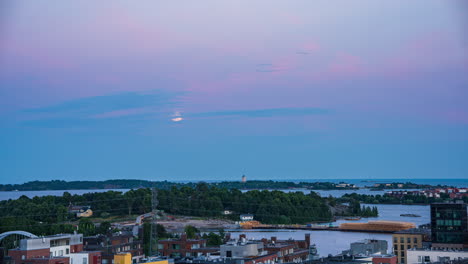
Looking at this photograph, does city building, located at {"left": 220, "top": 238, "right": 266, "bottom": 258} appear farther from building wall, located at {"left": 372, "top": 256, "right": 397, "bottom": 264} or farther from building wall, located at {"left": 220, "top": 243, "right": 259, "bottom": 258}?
building wall, located at {"left": 372, "top": 256, "right": 397, "bottom": 264}

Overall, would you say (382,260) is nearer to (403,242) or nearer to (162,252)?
(403,242)

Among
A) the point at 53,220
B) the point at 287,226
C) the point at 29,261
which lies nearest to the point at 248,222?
the point at 287,226

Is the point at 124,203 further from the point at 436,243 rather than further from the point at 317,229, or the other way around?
the point at 436,243

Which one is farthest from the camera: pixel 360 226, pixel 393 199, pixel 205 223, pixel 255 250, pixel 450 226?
pixel 393 199

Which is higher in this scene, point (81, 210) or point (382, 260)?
point (382, 260)

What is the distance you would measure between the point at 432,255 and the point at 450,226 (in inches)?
189

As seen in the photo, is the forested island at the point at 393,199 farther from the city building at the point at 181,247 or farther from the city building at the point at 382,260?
the city building at the point at 382,260

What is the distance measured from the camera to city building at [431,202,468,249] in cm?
2161

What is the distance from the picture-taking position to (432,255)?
17484 millimetres

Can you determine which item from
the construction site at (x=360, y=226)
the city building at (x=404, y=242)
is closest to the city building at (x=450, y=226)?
the city building at (x=404, y=242)

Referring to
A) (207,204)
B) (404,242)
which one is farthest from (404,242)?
(207,204)

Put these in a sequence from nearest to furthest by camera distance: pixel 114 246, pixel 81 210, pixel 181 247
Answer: pixel 114 246 < pixel 181 247 < pixel 81 210

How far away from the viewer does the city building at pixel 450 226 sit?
851 inches

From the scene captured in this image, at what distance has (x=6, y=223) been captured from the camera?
35344mm
